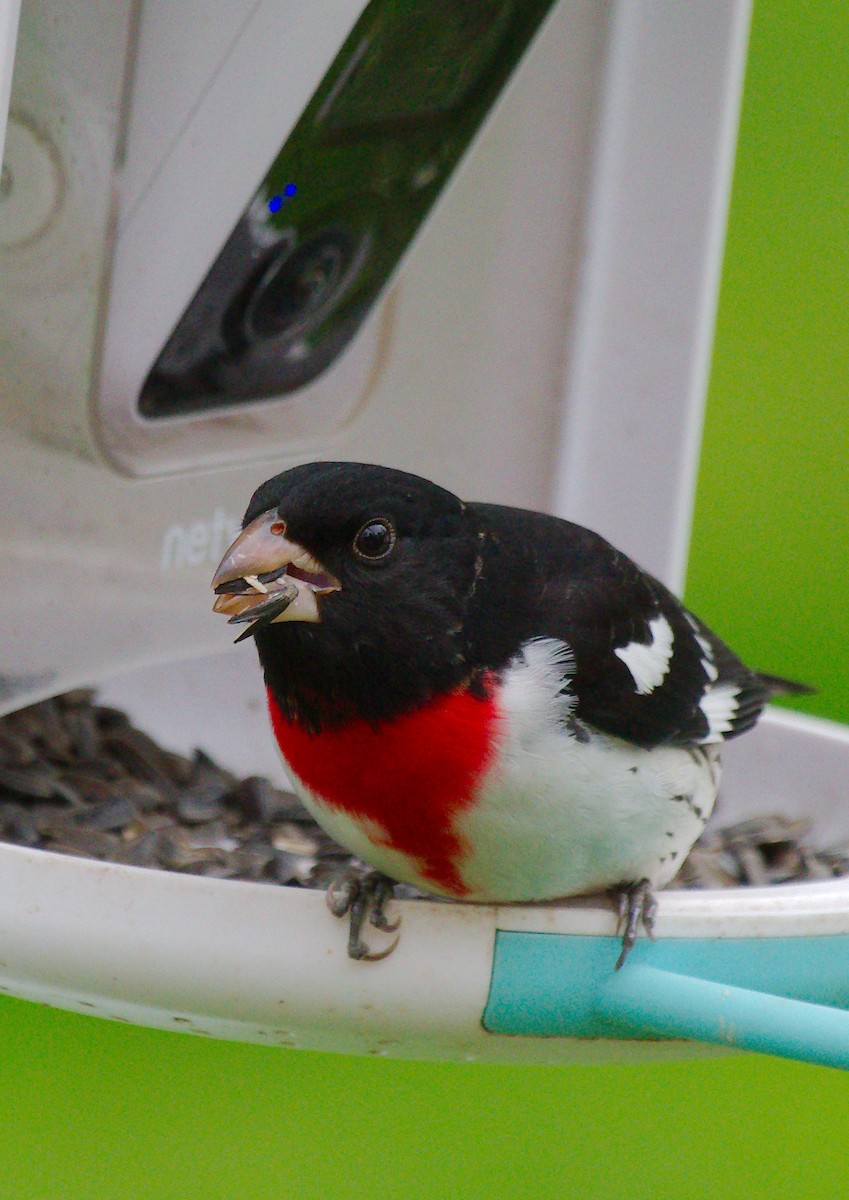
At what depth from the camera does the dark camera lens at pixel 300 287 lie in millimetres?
2080

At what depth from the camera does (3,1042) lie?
3326 mm

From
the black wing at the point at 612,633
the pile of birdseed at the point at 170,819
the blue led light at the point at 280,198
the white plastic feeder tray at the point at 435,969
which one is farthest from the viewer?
the blue led light at the point at 280,198

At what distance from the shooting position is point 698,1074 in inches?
145

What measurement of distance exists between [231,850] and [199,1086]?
Result: 1.65m

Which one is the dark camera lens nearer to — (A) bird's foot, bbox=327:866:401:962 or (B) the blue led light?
(B) the blue led light

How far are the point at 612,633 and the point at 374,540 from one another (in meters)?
0.35

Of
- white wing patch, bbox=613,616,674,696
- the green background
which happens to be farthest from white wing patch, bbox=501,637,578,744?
the green background

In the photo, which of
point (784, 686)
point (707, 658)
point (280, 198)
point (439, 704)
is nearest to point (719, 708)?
point (707, 658)

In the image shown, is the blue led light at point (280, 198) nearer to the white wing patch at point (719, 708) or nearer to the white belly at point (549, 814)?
the white belly at point (549, 814)

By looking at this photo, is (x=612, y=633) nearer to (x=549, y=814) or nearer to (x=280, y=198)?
(x=549, y=814)

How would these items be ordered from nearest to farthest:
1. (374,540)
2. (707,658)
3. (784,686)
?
(374,540), (707,658), (784,686)

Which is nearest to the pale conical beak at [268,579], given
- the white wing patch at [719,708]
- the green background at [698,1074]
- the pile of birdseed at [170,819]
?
the pile of birdseed at [170,819]

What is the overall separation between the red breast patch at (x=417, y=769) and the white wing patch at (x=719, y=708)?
1.27 feet

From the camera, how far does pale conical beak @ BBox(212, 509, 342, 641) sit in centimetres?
154
